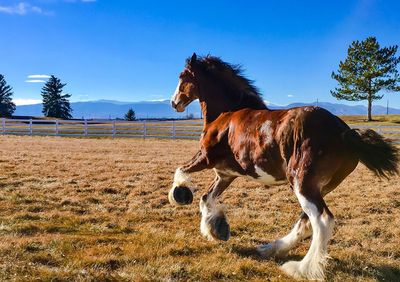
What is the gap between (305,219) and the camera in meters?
5.34

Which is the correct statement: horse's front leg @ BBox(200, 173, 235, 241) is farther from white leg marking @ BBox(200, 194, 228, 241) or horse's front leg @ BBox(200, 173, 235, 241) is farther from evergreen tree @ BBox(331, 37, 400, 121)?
evergreen tree @ BBox(331, 37, 400, 121)

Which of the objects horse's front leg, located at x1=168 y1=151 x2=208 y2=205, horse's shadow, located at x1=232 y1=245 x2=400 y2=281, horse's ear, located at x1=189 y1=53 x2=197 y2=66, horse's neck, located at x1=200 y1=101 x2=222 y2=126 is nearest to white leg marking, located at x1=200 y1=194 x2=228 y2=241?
horse's front leg, located at x1=168 y1=151 x2=208 y2=205

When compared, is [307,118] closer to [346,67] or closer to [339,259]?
[339,259]

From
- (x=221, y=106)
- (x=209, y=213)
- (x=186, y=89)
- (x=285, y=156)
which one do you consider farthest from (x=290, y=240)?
(x=186, y=89)

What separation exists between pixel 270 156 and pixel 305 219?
95 cm

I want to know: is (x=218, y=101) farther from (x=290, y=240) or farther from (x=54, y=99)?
(x=54, y=99)

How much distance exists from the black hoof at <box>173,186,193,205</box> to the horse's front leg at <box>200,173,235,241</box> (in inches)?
13.2

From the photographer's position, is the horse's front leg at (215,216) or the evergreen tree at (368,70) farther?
the evergreen tree at (368,70)

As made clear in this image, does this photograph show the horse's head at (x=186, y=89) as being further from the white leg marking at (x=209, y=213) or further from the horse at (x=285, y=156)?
the white leg marking at (x=209, y=213)

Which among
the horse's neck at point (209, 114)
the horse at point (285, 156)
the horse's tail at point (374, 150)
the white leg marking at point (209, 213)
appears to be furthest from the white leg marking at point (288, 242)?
the horse's neck at point (209, 114)

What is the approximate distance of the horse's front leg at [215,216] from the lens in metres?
6.06

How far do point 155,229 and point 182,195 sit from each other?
950 mm

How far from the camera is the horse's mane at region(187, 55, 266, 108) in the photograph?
6750 mm

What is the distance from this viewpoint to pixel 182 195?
A: 20.2ft
